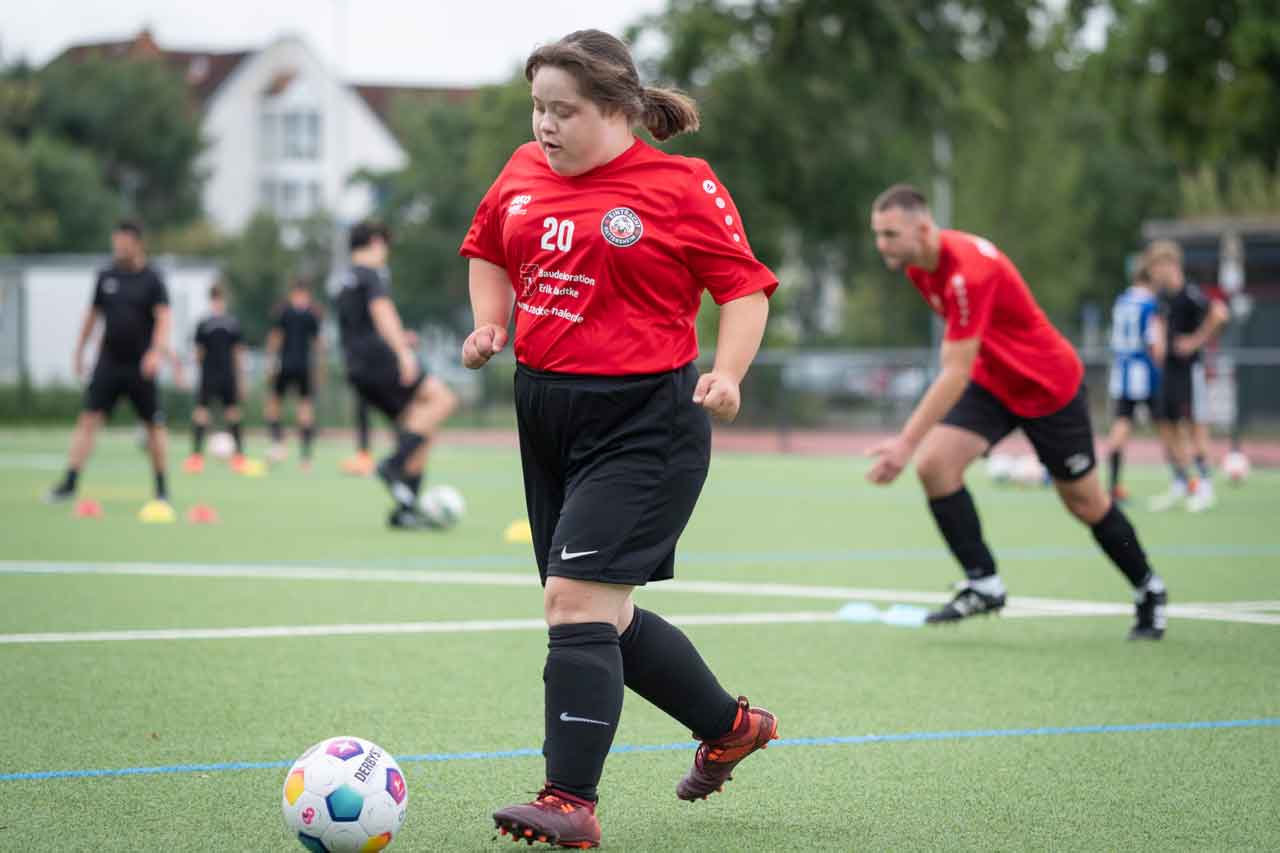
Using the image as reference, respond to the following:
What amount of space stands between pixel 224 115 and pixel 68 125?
47.6 ft

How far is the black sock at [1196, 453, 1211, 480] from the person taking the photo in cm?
1565

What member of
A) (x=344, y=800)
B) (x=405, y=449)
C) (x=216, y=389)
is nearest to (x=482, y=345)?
(x=344, y=800)

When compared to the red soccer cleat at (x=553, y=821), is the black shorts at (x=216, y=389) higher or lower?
lower

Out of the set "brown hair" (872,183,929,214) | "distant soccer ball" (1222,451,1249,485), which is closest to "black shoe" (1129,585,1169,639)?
"brown hair" (872,183,929,214)

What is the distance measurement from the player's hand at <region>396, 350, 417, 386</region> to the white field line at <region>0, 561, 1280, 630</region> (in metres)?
3.02

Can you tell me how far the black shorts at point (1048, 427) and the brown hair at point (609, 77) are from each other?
11.8 ft

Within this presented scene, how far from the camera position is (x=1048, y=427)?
757cm

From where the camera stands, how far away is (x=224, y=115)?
245ft

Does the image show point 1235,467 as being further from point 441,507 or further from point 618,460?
point 618,460

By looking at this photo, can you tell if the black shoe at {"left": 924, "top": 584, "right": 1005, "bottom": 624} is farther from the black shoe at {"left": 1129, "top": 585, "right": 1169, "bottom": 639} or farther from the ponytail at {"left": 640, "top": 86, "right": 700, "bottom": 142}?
the ponytail at {"left": 640, "top": 86, "right": 700, "bottom": 142}

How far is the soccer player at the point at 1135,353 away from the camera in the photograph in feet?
51.1

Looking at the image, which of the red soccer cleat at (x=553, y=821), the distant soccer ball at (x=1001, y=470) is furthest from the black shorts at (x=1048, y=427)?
the distant soccer ball at (x=1001, y=470)

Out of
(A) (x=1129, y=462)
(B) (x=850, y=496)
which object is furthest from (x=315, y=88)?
(B) (x=850, y=496)

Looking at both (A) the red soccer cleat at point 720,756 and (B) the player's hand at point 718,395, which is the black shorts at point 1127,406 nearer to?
(A) the red soccer cleat at point 720,756
